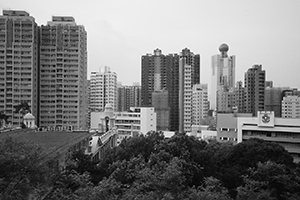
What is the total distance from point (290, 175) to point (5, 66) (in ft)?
192

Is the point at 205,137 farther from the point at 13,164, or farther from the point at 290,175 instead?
the point at 13,164

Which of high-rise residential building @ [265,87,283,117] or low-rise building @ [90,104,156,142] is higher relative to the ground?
high-rise residential building @ [265,87,283,117]

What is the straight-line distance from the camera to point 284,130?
4319 centimetres

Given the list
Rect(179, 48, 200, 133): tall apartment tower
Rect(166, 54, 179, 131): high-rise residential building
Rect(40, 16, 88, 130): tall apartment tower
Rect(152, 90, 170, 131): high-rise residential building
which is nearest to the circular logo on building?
Rect(152, 90, 170, 131): high-rise residential building

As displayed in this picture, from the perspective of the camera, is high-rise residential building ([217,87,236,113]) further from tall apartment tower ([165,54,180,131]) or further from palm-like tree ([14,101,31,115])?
palm-like tree ([14,101,31,115])

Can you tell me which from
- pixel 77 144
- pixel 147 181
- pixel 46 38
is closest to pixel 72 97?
pixel 46 38

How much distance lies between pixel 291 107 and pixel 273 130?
57046 mm

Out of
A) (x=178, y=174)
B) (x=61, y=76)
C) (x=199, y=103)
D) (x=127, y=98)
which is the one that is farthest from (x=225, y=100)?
(x=178, y=174)

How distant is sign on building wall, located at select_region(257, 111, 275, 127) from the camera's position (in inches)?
1734

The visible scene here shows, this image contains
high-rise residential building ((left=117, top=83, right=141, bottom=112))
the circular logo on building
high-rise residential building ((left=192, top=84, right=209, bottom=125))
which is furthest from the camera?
high-rise residential building ((left=117, top=83, right=141, bottom=112))

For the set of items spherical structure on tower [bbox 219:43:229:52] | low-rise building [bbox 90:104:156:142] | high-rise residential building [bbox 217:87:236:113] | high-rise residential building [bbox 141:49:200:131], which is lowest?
low-rise building [bbox 90:104:156:142]

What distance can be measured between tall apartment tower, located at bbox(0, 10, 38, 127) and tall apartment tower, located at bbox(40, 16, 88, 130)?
3.60 metres

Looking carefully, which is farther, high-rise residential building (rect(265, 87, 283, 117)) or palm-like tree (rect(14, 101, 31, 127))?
high-rise residential building (rect(265, 87, 283, 117))

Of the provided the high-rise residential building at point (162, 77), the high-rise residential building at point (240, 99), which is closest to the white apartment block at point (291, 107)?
the high-rise residential building at point (240, 99)
